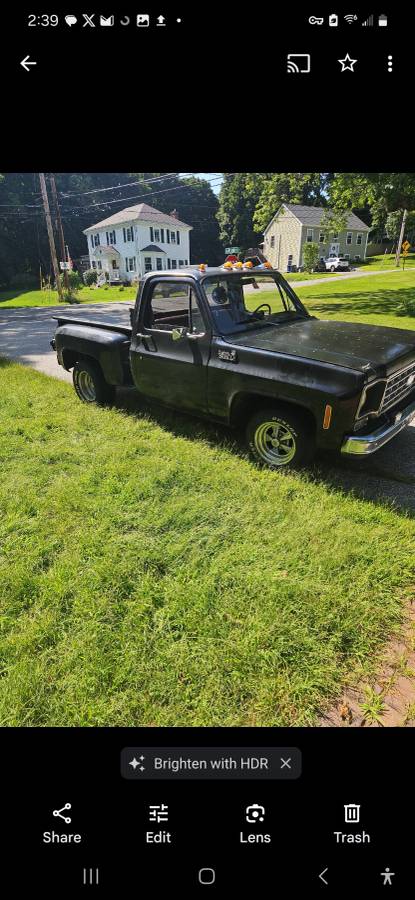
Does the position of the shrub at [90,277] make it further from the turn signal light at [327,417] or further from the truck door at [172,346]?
the turn signal light at [327,417]

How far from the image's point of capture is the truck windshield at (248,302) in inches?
178

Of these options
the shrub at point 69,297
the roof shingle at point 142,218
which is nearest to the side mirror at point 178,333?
the shrub at point 69,297

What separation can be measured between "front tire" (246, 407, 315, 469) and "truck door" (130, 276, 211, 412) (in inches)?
25.4

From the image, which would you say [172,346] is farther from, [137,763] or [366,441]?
[137,763]

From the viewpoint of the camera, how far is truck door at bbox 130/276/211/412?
14.8 ft

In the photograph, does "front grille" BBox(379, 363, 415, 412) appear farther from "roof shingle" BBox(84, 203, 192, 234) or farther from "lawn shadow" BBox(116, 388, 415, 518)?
"roof shingle" BBox(84, 203, 192, 234)

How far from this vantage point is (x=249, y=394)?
13.7 ft

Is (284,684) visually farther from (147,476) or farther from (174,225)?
(174,225)

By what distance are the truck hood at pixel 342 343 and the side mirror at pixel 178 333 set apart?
1.76 feet

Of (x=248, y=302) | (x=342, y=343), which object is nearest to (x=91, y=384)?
(x=248, y=302)

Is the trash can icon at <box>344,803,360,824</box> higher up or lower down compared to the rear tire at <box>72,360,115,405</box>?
lower down

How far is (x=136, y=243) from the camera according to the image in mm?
42281
